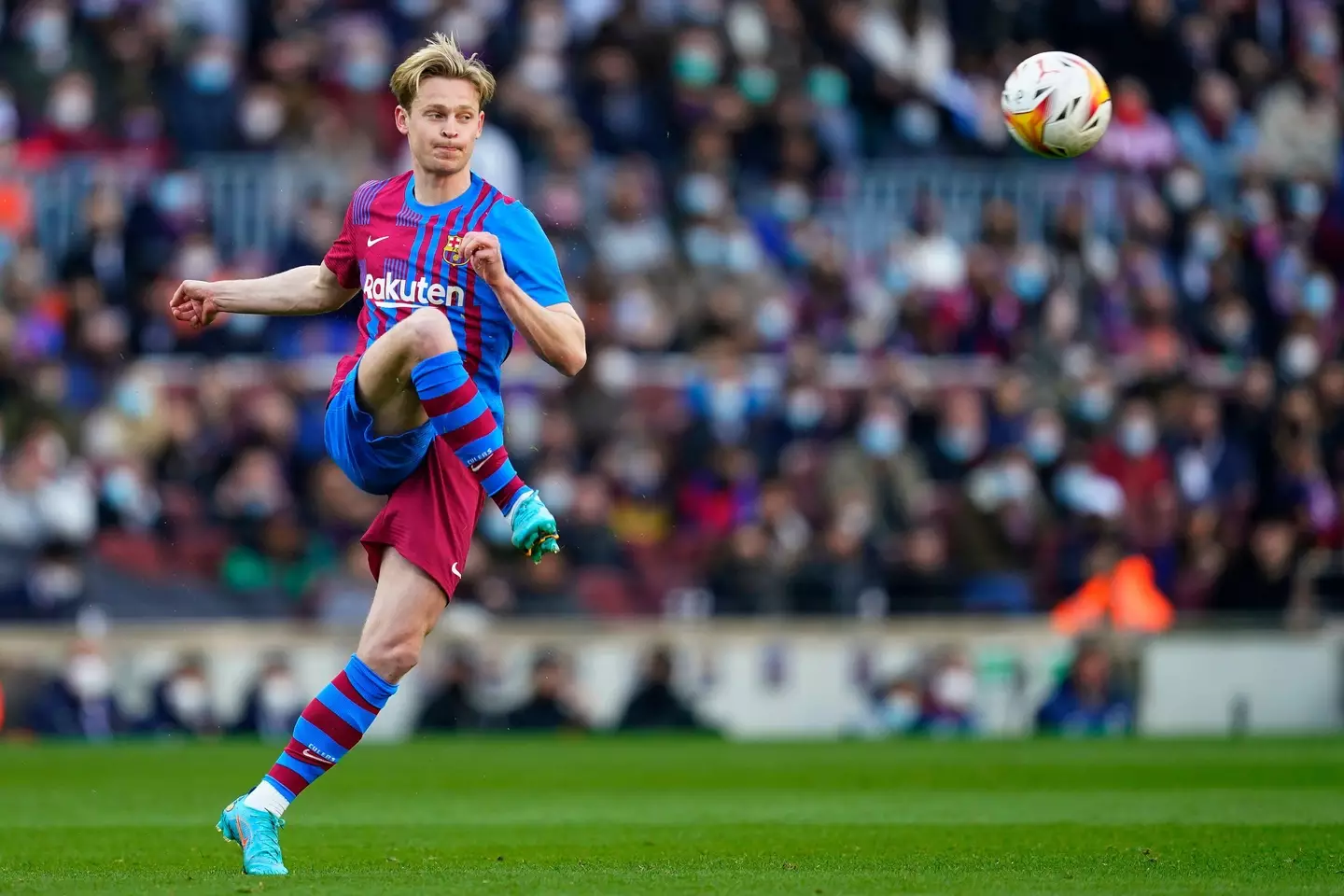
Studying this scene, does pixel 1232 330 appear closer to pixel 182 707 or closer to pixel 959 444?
pixel 959 444

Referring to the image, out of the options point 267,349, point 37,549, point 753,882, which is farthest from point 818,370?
point 753,882

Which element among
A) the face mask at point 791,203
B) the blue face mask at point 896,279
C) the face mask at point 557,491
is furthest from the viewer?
the face mask at point 791,203

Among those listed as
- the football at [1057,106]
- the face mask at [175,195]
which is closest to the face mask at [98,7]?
the face mask at [175,195]

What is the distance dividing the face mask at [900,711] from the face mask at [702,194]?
5102 mm

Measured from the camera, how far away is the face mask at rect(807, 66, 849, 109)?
73.7ft

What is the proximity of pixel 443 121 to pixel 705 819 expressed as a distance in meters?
3.70

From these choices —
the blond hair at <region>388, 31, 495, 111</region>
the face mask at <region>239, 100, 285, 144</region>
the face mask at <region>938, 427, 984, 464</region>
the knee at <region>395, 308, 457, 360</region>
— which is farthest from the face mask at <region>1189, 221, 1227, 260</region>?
the knee at <region>395, 308, 457, 360</region>

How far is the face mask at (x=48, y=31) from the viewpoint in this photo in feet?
70.5

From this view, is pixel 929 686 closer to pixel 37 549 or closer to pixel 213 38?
pixel 37 549

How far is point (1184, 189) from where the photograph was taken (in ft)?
71.6

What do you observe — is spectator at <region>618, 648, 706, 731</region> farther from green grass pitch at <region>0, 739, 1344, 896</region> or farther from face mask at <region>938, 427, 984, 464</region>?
face mask at <region>938, 427, 984, 464</region>

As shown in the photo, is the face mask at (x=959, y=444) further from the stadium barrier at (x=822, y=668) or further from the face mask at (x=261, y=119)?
the face mask at (x=261, y=119)

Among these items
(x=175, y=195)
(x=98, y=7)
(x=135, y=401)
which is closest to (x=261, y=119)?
(x=175, y=195)

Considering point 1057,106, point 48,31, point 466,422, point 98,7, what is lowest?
point 466,422
